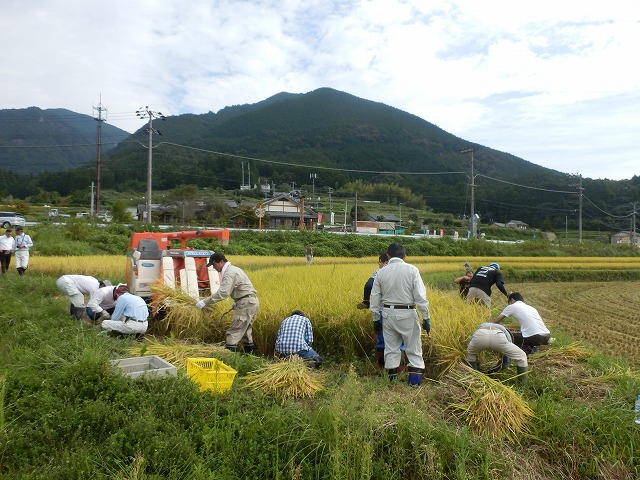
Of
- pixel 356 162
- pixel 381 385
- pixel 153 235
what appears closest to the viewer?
pixel 381 385

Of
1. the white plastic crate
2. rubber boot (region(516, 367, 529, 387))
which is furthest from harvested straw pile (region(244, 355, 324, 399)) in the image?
rubber boot (region(516, 367, 529, 387))

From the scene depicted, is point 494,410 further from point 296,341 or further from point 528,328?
point 296,341

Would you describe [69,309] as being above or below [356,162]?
below

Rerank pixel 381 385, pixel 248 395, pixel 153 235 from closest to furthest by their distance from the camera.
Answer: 1. pixel 248 395
2. pixel 381 385
3. pixel 153 235

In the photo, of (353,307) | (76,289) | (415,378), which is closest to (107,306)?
(76,289)

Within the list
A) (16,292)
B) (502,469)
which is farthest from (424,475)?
(16,292)

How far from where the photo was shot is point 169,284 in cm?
695

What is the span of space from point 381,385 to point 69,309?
18.0 feet

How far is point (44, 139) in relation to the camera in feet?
435

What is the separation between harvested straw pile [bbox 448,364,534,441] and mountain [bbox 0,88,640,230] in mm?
34031

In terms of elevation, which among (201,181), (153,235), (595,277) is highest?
(201,181)

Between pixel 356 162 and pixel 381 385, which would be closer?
pixel 381 385

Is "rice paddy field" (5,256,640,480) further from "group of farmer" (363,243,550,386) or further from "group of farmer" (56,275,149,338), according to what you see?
"group of farmer" (56,275,149,338)

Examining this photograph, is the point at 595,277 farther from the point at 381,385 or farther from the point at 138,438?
the point at 138,438
